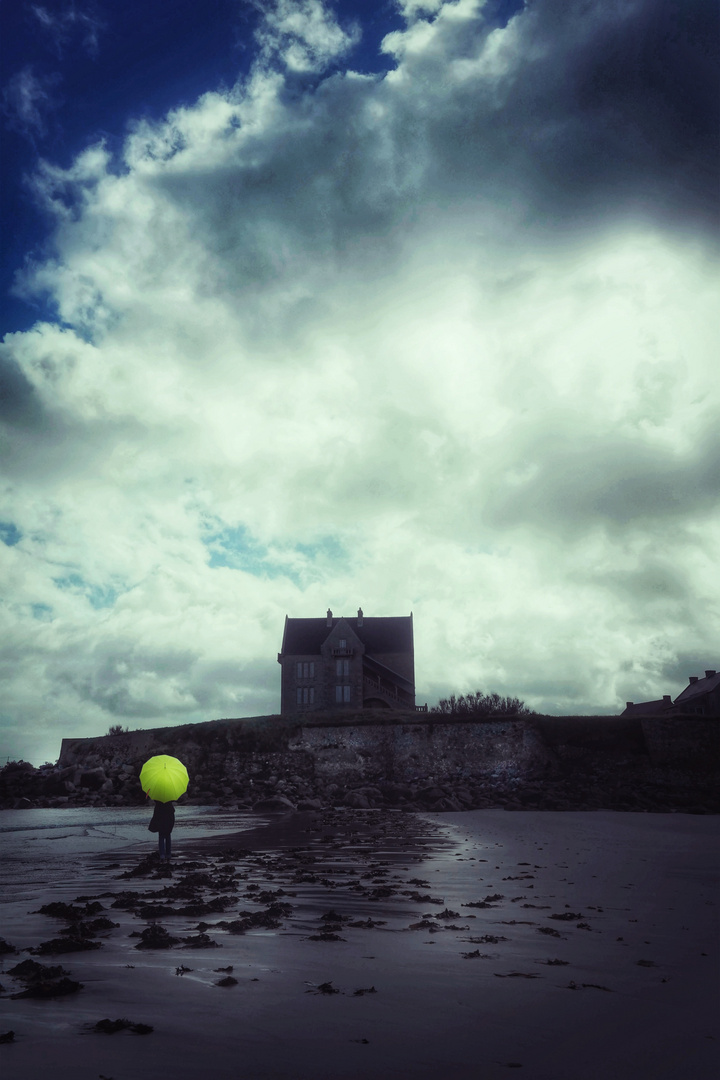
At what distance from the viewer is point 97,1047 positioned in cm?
349

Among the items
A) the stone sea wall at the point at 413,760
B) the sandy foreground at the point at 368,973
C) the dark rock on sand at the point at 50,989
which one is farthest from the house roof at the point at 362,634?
the dark rock on sand at the point at 50,989

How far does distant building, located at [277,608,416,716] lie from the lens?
57188 millimetres

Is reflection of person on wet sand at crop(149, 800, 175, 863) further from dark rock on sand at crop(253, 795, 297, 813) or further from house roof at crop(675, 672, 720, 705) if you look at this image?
house roof at crop(675, 672, 720, 705)

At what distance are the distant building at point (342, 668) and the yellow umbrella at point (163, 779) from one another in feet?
148

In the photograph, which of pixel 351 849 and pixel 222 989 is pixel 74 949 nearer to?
pixel 222 989

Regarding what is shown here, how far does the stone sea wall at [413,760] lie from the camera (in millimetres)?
36906

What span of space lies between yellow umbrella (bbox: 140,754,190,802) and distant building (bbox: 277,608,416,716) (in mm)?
45153

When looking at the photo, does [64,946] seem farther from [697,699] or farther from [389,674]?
[697,699]

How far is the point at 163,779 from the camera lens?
11.5 m

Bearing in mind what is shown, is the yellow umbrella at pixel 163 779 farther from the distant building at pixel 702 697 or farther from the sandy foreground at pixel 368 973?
the distant building at pixel 702 697

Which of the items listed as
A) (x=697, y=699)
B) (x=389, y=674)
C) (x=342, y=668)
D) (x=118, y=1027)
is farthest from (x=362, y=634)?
(x=118, y=1027)

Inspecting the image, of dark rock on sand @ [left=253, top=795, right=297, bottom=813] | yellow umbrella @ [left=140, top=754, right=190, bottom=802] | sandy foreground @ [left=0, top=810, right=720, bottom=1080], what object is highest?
yellow umbrella @ [left=140, top=754, right=190, bottom=802]

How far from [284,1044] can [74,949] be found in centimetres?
268

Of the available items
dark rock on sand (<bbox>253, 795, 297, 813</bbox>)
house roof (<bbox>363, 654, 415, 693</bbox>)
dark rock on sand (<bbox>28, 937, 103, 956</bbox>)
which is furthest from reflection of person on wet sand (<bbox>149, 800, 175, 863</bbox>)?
house roof (<bbox>363, 654, 415, 693</bbox>)
